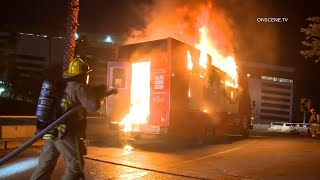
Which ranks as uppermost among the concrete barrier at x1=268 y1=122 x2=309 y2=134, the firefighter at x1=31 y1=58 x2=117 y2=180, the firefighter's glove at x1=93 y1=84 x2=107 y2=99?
the firefighter's glove at x1=93 y1=84 x2=107 y2=99

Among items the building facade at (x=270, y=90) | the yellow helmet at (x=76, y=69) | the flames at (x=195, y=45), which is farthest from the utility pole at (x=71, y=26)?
the building facade at (x=270, y=90)

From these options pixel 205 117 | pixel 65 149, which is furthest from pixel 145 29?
pixel 65 149

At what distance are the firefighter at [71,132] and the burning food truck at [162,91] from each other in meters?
7.55

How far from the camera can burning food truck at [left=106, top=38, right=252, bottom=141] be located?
12.1m

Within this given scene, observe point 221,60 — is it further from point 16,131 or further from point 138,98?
point 16,131

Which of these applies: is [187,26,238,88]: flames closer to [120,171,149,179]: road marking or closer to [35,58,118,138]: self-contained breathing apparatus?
[120,171,149,179]: road marking

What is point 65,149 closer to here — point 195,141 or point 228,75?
point 195,141

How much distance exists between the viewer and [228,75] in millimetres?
17156

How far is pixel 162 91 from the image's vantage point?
1216 centimetres

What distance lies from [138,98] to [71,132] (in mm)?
8765

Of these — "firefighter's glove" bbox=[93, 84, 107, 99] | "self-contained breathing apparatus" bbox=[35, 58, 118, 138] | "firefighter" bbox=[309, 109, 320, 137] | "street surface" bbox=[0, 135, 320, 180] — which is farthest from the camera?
"firefighter" bbox=[309, 109, 320, 137]

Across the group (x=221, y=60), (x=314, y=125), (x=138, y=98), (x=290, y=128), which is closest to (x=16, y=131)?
(x=138, y=98)

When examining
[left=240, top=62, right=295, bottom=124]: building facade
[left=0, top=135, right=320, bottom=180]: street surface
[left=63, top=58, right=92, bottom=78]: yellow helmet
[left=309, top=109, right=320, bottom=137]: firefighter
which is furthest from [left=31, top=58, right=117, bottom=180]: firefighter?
[left=240, top=62, right=295, bottom=124]: building facade

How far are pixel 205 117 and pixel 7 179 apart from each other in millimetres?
8875
